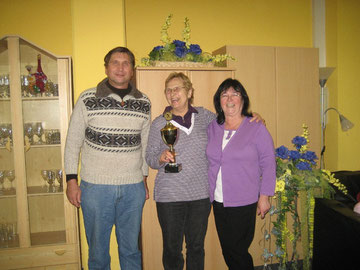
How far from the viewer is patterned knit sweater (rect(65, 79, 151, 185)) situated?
5.86ft

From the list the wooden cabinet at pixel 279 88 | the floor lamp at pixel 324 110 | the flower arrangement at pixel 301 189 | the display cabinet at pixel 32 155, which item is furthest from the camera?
the floor lamp at pixel 324 110

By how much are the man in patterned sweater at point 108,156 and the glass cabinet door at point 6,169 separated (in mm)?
890

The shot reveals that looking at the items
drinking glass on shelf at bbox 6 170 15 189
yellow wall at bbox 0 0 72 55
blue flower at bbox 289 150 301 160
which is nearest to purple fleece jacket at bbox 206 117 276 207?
blue flower at bbox 289 150 301 160

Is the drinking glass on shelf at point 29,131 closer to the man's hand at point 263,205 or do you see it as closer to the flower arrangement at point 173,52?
the flower arrangement at point 173,52

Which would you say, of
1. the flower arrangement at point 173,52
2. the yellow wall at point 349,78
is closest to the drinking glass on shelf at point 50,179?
the flower arrangement at point 173,52

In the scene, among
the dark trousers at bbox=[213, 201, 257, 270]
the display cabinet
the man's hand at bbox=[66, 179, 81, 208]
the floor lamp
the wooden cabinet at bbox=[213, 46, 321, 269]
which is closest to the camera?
the dark trousers at bbox=[213, 201, 257, 270]

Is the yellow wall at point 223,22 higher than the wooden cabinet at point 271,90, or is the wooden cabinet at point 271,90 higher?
the yellow wall at point 223,22

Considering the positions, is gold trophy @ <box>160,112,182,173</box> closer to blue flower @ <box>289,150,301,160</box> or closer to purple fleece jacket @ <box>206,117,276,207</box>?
purple fleece jacket @ <box>206,117,276,207</box>

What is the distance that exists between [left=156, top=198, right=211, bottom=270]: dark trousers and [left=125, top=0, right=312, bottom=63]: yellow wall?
6.64ft

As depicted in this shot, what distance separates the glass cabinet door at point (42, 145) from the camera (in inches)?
95.0

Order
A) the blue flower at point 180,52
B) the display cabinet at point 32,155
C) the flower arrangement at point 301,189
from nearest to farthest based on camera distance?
the flower arrangement at point 301,189 < the display cabinet at point 32,155 < the blue flower at point 180,52

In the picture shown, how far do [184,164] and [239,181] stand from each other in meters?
0.37

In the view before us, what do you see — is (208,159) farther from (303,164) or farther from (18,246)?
(18,246)

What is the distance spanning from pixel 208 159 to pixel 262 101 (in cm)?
126
